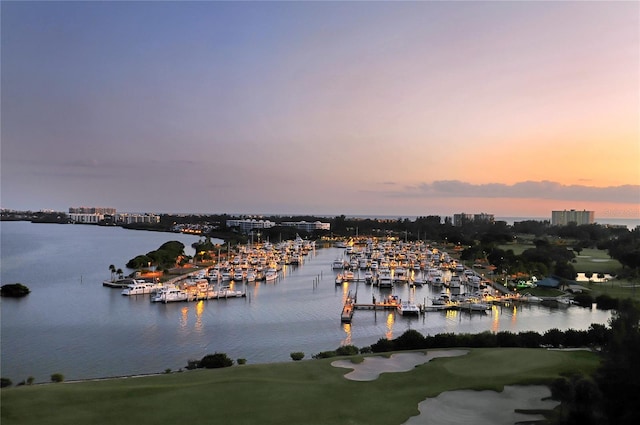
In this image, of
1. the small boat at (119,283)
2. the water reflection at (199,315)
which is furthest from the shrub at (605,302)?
the small boat at (119,283)

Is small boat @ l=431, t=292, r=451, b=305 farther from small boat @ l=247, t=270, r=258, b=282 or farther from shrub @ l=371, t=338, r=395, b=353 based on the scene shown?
small boat @ l=247, t=270, r=258, b=282

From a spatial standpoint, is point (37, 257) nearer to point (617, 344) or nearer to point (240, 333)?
point (240, 333)

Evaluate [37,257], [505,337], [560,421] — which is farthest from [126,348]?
[37,257]

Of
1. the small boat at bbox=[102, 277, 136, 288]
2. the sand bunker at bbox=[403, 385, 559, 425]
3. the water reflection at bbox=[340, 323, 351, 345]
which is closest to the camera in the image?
the sand bunker at bbox=[403, 385, 559, 425]

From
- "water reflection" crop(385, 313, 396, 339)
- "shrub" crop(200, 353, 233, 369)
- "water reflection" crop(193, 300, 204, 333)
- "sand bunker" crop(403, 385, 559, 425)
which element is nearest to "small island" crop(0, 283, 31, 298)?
"water reflection" crop(193, 300, 204, 333)

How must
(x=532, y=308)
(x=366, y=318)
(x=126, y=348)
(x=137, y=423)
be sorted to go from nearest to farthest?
(x=137, y=423), (x=126, y=348), (x=366, y=318), (x=532, y=308)

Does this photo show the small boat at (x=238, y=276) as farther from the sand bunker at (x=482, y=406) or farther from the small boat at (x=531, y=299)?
the sand bunker at (x=482, y=406)
